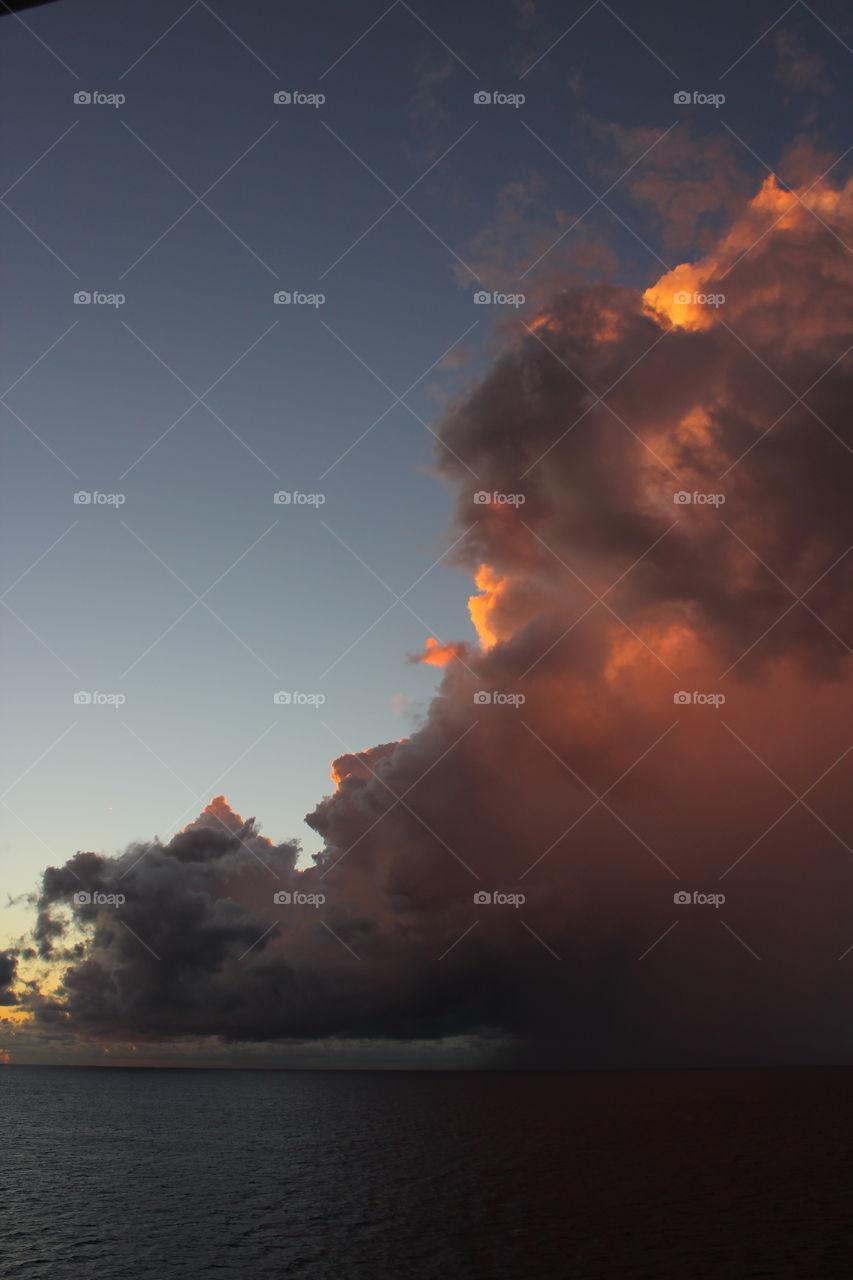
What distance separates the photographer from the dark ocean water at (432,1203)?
41.8 meters

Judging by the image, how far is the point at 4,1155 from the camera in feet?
310

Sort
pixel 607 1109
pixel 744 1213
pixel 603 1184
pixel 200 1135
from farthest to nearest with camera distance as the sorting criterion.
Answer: pixel 607 1109 < pixel 200 1135 < pixel 603 1184 < pixel 744 1213

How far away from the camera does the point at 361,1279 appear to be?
126 ft

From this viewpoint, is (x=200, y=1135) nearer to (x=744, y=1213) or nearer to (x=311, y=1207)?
(x=311, y=1207)

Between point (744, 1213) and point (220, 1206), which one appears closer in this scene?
point (744, 1213)

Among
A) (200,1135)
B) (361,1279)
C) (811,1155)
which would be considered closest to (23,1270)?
(361,1279)

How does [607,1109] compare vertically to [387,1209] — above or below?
below

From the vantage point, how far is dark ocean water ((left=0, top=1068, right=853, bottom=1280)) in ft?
137

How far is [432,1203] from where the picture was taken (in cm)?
5984

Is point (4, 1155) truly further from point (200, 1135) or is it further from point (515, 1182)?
point (515, 1182)

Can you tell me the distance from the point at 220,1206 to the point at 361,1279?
24.9 m

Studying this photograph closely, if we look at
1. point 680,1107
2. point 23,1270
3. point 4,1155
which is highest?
point 23,1270

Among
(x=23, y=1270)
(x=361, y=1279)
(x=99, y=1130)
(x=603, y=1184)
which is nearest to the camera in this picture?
(x=361, y=1279)

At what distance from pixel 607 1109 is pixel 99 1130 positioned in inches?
3732
